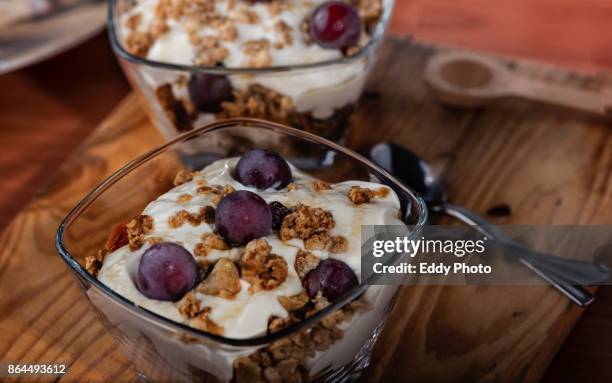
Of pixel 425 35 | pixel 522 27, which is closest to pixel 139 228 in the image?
pixel 425 35

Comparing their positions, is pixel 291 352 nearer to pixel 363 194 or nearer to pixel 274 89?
pixel 363 194

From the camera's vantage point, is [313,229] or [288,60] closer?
[313,229]

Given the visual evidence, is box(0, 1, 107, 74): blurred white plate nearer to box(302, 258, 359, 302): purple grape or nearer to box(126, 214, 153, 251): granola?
box(126, 214, 153, 251): granola

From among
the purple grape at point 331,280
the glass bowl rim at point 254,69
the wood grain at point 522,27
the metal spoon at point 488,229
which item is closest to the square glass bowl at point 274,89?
Answer: the glass bowl rim at point 254,69

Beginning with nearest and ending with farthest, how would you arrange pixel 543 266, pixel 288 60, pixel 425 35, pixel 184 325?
pixel 184 325
pixel 543 266
pixel 288 60
pixel 425 35

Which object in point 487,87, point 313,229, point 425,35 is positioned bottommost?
point 425,35

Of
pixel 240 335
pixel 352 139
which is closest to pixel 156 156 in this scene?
pixel 240 335

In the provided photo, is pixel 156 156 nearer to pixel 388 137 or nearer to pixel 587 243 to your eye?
pixel 388 137

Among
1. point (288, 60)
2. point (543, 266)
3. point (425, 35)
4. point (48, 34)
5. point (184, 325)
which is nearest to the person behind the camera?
point (184, 325)

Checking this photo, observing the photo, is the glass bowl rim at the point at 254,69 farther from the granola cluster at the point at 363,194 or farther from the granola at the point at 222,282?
the granola at the point at 222,282
